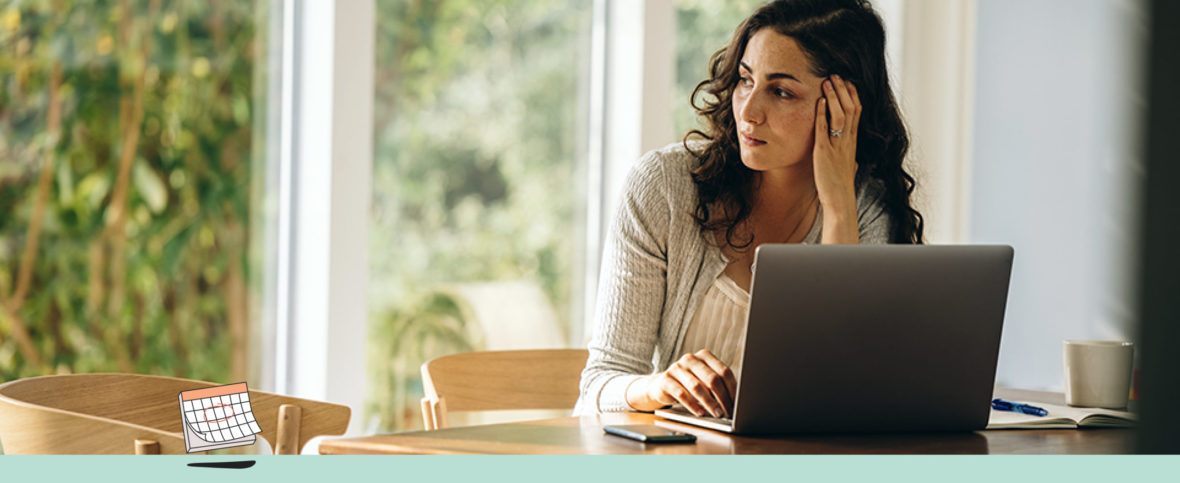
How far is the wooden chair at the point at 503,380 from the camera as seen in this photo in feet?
5.52

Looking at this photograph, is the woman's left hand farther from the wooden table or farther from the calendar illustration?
the calendar illustration

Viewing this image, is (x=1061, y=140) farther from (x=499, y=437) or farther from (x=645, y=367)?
(x=499, y=437)

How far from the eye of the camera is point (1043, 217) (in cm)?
328

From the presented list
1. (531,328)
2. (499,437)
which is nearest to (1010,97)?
(531,328)

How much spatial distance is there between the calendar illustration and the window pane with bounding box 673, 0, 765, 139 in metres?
2.08

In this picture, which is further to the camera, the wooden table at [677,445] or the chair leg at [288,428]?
the chair leg at [288,428]

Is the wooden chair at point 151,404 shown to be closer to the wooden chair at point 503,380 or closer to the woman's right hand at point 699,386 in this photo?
the wooden chair at point 503,380

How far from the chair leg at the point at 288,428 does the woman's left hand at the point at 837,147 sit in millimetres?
841

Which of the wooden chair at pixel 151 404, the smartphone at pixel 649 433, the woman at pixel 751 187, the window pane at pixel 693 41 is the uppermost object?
the window pane at pixel 693 41

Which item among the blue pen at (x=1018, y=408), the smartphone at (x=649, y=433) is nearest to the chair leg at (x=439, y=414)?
the smartphone at (x=649, y=433)

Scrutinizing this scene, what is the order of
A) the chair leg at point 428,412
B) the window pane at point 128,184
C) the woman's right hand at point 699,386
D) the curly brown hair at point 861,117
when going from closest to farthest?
the woman's right hand at point 699,386 < the chair leg at point 428,412 < the curly brown hair at point 861,117 < the window pane at point 128,184

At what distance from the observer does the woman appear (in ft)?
5.38
